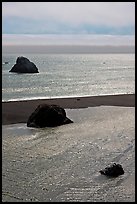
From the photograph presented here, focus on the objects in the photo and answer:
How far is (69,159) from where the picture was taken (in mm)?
15180

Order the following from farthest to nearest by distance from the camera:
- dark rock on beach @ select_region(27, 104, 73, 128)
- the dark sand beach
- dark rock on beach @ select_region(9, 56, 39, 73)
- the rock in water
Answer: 1. dark rock on beach @ select_region(9, 56, 39, 73)
2. dark rock on beach @ select_region(27, 104, 73, 128)
3. the rock in water
4. the dark sand beach

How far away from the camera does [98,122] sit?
81.1 feet

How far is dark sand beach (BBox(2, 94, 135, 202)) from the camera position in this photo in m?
11.3

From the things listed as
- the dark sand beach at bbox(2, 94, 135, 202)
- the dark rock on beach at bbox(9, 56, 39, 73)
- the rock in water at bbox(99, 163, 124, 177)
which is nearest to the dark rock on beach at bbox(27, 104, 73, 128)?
the dark sand beach at bbox(2, 94, 135, 202)

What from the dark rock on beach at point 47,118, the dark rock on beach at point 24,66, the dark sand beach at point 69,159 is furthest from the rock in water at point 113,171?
the dark rock on beach at point 24,66

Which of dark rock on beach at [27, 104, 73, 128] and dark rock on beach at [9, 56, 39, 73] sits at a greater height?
dark rock on beach at [9, 56, 39, 73]

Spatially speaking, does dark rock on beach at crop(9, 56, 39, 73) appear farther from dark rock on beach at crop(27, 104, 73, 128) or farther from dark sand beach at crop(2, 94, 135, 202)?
dark rock on beach at crop(27, 104, 73, 128)

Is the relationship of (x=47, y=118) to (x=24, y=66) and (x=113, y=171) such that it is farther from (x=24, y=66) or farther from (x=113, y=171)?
(x=24, y=66)

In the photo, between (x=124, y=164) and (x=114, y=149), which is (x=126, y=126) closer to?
(x=114, y=149)

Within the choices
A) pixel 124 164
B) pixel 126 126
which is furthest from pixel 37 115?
pixel 124 164

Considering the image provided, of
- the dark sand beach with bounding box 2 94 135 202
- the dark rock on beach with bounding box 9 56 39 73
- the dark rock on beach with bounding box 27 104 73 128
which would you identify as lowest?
the dark sand beach with bounding box 2 94 135 202

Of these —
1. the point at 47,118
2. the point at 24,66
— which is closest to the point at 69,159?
the point at 47,118

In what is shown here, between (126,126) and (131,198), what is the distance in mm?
12566

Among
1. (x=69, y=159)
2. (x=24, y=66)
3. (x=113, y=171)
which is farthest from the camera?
(x=24, y=66)
